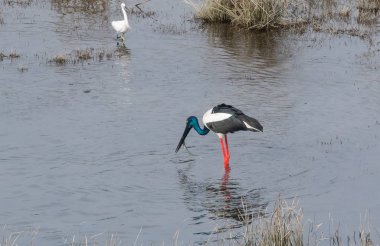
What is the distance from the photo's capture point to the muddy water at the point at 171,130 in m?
10.8

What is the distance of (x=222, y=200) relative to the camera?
11383 millimetres

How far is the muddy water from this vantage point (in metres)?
10.8

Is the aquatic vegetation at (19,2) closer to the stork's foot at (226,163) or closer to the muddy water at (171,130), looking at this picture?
the muddy water at (171,130)

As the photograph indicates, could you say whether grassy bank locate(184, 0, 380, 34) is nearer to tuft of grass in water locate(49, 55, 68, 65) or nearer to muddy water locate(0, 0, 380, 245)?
muddy water locate(0, 0, 380, 245)

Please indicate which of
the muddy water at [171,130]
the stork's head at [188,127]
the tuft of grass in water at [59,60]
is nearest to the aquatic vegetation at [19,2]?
the muddy water at [171,130]

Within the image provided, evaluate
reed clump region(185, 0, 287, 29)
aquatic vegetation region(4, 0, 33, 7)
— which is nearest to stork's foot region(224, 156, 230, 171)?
reed clump region(185, 0, 287, 29)

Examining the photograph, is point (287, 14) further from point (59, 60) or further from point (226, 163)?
point (226, 163)

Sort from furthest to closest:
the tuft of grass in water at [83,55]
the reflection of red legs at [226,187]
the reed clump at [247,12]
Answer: the reed clump at [247,12] → the tuft of grass in water at [83,55] → the reflection of red legs at [226,187]

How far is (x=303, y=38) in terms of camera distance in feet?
74.0

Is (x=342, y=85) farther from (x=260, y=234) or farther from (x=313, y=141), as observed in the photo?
(x=260, y=234)

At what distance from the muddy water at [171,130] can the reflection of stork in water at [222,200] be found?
0.09 feet

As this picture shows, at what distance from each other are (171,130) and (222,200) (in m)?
3.47

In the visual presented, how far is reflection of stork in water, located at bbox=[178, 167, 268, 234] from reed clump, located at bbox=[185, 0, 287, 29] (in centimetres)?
1139

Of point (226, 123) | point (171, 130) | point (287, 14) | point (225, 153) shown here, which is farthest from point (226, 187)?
point (287, 14)
